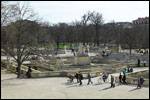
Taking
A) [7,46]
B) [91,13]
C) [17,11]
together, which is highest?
[91,13]

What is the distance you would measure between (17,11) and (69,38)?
67.4m

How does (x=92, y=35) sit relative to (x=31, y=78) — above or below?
above

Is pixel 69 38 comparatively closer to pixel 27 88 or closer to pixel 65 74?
pixel 65 74

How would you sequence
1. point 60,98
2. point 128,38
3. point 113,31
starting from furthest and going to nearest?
point 113,31 < point 128,38 < point 60,98

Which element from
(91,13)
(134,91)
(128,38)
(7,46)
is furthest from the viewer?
(91,13)

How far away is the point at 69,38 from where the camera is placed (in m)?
90.4

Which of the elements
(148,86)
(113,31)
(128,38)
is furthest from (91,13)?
(148,86)

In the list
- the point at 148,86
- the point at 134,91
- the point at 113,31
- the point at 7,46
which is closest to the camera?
the point at 134,91

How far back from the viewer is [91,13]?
241ft

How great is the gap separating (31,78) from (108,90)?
814cm

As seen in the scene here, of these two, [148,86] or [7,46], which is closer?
[148,86]

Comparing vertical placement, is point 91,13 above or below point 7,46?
above

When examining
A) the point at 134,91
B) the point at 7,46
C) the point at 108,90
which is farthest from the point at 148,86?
the point at 7,46

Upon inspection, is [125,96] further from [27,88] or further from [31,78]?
[31,78]
